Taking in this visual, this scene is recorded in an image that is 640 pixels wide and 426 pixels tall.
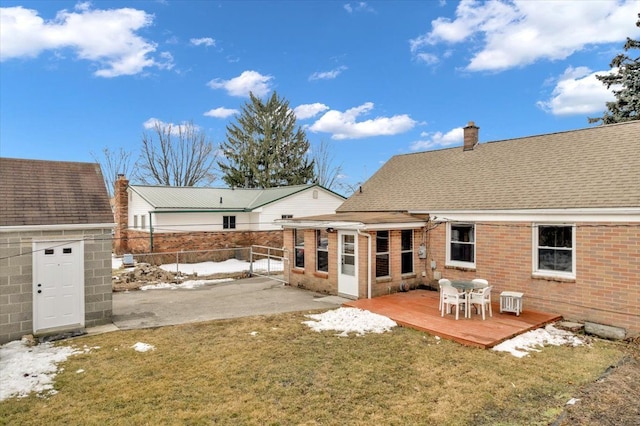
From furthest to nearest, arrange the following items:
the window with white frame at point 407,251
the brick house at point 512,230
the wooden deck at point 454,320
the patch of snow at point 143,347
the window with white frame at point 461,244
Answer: the window with white frame at point 407,251, the window with white frame at point 461,244, the brick house at point 512,230, the wooden deck at point 454,320, the patch of snow at point 143,347

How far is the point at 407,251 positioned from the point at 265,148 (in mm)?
29944

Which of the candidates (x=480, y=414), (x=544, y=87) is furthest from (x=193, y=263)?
(x=544, y=87)

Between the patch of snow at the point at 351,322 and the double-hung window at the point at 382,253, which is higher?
the double-hung window at the point at 382,253

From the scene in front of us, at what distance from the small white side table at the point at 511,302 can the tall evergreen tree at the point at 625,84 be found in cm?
1652

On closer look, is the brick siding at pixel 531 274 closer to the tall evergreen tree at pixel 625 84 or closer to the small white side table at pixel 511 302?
the small white side table at pixel 511 302

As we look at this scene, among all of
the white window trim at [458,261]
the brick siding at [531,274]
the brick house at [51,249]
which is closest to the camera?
the brick house at [51,249]

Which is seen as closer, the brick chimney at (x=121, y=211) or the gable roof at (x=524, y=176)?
the gable roof at (x=524, y=176)

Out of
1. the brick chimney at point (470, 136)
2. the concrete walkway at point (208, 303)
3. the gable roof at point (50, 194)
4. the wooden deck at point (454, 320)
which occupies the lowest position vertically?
the concrete walkway at point (208, 303)

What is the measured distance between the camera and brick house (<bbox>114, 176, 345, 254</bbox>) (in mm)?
22875

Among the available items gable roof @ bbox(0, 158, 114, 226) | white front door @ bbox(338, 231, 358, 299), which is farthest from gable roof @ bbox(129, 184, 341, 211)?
white front door @ bbox(338, 231, 358, 299)

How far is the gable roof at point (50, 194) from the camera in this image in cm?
887

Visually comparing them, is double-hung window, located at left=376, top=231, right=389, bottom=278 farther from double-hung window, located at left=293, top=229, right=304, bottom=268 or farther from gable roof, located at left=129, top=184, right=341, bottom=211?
gable roof, located at left=129, top=184, right=341, bottom=211

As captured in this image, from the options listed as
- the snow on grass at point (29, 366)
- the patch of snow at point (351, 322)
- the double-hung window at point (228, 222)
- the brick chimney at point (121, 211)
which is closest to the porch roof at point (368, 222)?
the patch of snow at point (351, 322)

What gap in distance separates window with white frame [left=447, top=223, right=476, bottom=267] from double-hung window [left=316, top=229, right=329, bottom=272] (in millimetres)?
4304
